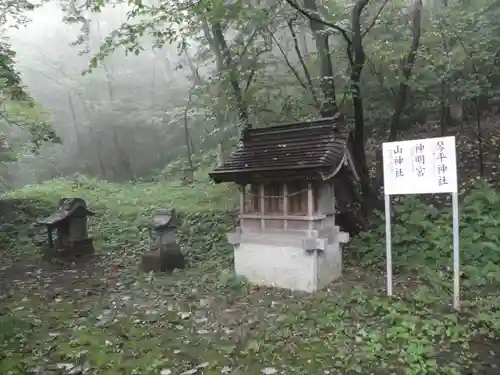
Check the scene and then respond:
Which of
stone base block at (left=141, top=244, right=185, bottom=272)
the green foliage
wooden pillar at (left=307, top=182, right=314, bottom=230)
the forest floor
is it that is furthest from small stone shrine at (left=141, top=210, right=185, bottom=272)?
the green foliage

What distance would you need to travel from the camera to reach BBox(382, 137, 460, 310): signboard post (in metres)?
7.42

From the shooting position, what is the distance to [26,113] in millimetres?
15359

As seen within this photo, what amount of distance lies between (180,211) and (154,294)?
675 centimetres

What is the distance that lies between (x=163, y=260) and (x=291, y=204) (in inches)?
143

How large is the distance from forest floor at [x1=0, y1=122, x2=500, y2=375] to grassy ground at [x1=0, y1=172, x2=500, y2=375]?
1.0 inches

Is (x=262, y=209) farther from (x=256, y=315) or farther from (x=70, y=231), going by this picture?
(x=70, y=231)

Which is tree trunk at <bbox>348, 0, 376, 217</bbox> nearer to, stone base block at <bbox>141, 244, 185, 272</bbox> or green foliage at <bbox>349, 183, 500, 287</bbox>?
green foliage at <bbox>349, 183, 500, 287</bbox>

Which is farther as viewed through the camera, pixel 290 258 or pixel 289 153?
pixel 289 153

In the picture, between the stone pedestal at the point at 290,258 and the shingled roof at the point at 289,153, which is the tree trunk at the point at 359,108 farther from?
the stone pedestal at the point at 290,258

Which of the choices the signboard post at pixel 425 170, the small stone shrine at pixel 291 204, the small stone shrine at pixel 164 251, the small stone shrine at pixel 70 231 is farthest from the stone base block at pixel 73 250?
the signboard post at pixel 425 170

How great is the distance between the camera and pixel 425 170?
7719mm

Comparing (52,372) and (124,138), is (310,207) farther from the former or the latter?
(124,138)

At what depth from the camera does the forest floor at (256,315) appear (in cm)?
592

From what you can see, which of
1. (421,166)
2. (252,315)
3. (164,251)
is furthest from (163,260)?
(421,166)
